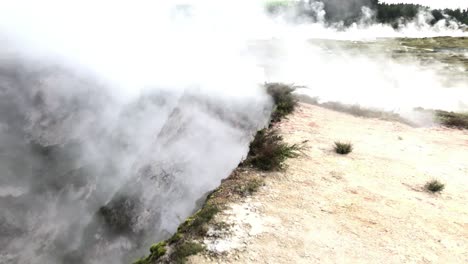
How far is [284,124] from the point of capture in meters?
13.1

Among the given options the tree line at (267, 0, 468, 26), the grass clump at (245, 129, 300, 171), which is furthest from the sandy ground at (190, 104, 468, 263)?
the tree line at (267, 0, 468, 26)

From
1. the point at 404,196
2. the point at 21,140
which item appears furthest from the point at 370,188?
the point at 21,140

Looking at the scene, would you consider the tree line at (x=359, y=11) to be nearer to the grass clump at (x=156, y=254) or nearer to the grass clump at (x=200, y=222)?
the grass clump at (x=200, y=222)

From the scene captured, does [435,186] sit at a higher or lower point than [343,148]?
lower

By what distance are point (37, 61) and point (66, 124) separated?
4.61 meters

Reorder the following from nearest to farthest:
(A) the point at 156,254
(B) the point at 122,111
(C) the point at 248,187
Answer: (A) the point at 156,254 < (C) the point at 248,187 < (B) the point at 122,111

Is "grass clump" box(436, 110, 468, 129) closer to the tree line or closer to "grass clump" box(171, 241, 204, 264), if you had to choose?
"grass clump" box(171, 241, 204, 264)

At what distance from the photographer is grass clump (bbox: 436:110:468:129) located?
14.6 m

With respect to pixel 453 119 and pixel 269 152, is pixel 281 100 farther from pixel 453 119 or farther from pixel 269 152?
pixel 453 119

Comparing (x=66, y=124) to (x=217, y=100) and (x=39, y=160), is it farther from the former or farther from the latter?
(x=217, y=100)

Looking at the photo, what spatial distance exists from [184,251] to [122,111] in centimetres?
969

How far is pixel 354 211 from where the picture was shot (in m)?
8.16

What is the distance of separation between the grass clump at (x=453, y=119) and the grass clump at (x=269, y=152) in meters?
7.38

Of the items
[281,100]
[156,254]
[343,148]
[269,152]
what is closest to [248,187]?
[269,152]
